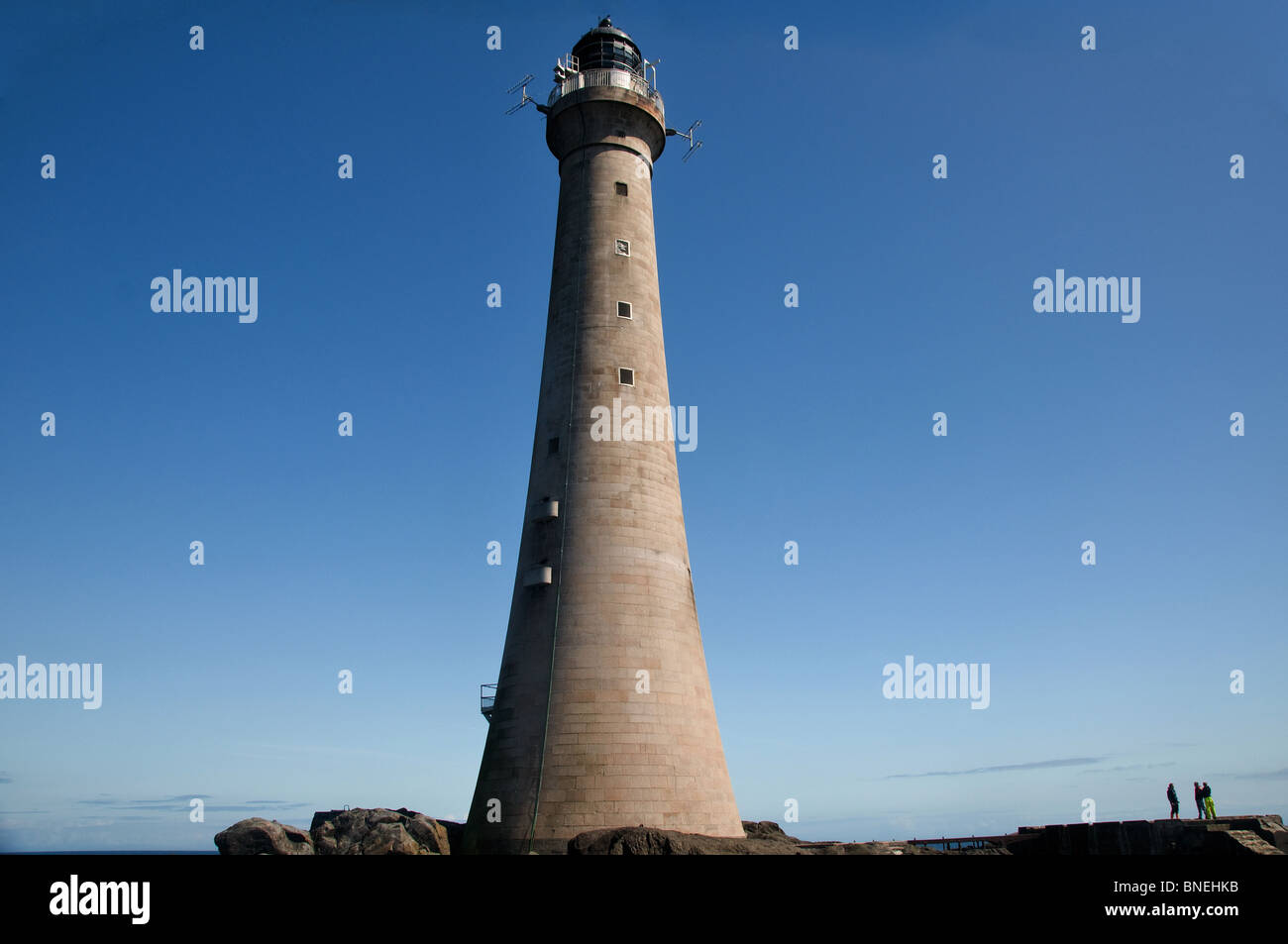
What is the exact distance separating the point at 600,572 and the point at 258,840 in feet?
48.3

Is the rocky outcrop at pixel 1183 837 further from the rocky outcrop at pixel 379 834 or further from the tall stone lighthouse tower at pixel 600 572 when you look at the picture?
the rocky outcrop at pixel 379 834

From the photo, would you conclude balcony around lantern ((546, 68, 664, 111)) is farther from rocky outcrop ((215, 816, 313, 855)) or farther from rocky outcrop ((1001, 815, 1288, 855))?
rocky outcrop ((1001, 815, 1288, 855))

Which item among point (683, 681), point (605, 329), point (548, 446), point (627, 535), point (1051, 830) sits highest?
point (605, 329)

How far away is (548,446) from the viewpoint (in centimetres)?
3594

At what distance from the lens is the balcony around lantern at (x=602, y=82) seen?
39.1m

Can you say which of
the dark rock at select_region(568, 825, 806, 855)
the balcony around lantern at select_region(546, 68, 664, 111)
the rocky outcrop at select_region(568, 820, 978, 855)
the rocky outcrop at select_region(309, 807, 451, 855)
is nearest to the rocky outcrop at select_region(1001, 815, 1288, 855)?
the rocky outcrop at select_region(568, 820, 978, 855)

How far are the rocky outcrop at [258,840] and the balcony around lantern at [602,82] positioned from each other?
29.5m

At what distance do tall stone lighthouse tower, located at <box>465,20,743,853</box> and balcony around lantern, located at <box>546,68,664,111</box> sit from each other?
0.24 feet

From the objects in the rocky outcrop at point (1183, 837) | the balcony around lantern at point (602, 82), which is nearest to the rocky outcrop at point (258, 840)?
the rocky outcrop at point (1183, 837)
